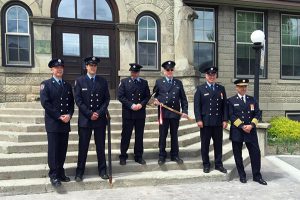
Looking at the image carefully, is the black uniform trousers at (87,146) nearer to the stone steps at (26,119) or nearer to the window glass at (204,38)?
the stone steps at (26,119)

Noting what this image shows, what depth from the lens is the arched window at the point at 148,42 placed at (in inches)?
447

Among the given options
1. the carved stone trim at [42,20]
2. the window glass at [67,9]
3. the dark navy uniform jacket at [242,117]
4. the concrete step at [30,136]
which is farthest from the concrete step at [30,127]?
the window glass at [67,9]

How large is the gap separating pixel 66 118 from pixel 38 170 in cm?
115

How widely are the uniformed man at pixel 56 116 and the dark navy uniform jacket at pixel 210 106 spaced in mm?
2376

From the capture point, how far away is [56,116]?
5.70 m

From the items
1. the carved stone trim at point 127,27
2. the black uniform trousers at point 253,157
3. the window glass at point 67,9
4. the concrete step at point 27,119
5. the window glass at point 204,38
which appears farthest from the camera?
the window glass at point 204,38

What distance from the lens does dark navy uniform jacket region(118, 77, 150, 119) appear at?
670 cm

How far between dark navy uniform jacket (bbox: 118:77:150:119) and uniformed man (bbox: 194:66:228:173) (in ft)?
3.31

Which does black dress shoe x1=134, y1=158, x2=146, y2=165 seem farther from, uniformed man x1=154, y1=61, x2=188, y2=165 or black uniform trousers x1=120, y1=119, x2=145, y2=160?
uniformed man x1=154, y1=61, x2=188, y2=165

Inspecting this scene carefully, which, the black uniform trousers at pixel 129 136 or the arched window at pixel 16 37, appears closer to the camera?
the black uniform trousers at pixel 129 136

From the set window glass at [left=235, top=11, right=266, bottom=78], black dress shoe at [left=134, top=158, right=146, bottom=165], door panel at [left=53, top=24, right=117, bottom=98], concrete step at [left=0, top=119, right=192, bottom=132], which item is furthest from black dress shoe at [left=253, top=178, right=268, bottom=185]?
window glass at [left=235, top=11, right=266, bottom=78]

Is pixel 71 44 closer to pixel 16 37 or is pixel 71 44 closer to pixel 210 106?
pixel 16 37

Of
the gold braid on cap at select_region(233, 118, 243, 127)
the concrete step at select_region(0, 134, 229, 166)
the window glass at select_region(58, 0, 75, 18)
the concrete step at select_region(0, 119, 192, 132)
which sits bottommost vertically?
the concrete step at select_region(0, 134, 229, 166)

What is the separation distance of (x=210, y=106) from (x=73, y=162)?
2747 mm
